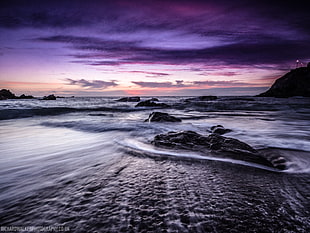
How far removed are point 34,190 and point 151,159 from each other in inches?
70.8

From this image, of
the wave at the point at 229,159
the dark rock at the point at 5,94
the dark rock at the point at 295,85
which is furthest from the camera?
the dark rock at the point at 5,94

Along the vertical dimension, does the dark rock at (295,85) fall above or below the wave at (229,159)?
above

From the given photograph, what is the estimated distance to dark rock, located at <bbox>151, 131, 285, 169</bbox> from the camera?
10.2 feet

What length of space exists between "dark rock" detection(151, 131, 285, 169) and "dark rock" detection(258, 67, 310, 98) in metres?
78.6

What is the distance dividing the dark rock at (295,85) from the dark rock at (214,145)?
7857 centimetres

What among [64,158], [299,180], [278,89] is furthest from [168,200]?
[278,89]

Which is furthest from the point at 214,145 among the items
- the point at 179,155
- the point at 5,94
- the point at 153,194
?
the point at 5,94

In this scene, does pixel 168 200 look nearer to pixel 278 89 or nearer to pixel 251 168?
pixel 251 168

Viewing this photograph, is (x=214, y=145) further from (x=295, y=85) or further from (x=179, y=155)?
(x=295, y=85)

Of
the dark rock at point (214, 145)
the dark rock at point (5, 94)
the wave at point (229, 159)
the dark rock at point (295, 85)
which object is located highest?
the dark rock at point (295, 85)

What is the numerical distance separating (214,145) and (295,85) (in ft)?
276

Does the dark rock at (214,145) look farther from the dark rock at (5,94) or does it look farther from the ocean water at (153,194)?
the dark rock at (5,94)

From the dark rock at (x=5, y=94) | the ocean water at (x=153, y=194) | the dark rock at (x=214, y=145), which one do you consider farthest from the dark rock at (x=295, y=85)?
the dark rock at (x=5, y=94)

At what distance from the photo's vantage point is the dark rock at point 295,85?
209 ft
